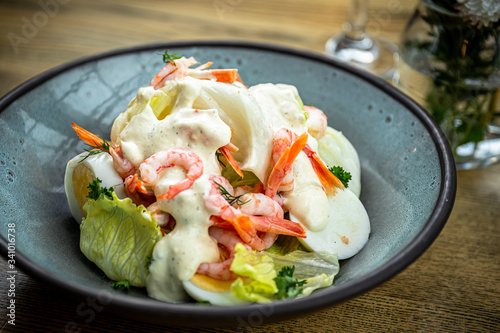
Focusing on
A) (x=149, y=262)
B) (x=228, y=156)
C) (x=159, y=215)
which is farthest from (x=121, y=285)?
(x=228, y=156)

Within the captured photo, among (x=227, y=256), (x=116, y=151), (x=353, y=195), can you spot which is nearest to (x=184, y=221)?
(x=227, y=256)

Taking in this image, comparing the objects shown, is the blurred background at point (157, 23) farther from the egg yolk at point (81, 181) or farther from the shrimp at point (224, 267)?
the shrimp at point (224, 267)

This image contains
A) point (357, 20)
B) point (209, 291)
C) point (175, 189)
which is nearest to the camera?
point (209, 291)

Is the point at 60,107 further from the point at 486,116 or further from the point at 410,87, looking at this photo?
the point at 486,116

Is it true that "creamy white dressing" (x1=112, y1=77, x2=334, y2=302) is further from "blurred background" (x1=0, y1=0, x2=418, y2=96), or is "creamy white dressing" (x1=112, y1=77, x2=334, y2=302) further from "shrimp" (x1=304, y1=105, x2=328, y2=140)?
"blurred background" (x1=0, y1=0, x2=418, y2=96)

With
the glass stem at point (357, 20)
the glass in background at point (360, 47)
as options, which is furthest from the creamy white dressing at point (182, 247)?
the glass stem at point (357, 20)

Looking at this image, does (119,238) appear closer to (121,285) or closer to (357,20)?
(121,285)
